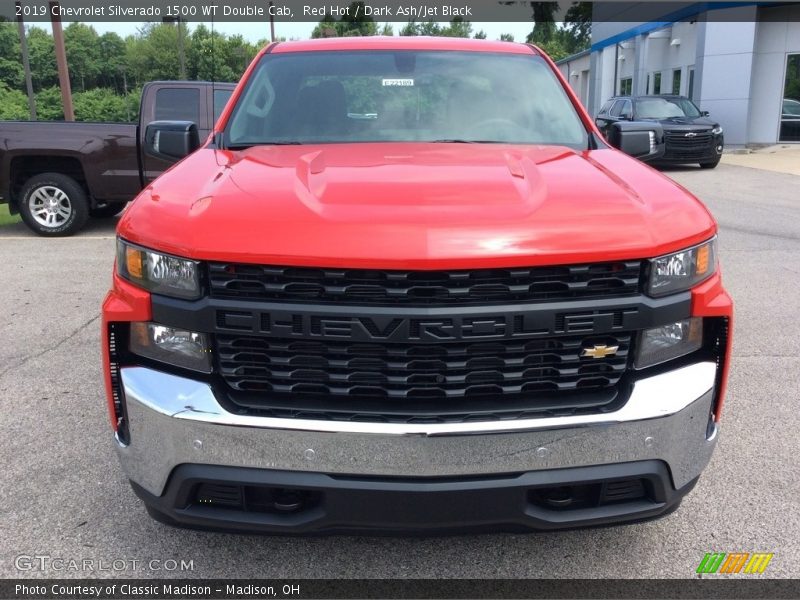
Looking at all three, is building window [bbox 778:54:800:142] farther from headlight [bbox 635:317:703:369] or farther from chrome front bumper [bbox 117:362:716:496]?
chrome front bumper [bbox 117:362:716:496]

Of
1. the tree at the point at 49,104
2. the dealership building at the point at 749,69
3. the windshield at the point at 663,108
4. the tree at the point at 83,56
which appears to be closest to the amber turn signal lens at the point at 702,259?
the windshield at the point at 663,108

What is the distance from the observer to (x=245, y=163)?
111 inches

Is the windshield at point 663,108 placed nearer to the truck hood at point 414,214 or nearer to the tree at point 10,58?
the truck hood at point 414,214

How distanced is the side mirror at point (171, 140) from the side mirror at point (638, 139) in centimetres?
218

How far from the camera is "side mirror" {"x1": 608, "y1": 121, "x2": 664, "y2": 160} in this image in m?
3.77

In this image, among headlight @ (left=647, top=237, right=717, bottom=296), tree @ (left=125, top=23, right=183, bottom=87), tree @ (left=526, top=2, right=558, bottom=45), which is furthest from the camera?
tree @ (left=125, top=23, right=183, bottom=87)

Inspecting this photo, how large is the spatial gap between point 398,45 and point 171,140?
4.22 feet

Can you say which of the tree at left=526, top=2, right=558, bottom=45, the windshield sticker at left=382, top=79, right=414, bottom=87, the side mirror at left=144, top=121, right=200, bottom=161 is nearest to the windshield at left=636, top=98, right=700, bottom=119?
the windshield sticker at left=382, top=79, right=414, bottom=87

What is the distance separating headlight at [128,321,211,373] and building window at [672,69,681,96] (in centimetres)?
2768

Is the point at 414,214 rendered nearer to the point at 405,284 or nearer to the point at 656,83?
the point at 405,284

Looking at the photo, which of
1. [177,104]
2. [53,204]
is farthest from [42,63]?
[53,204]

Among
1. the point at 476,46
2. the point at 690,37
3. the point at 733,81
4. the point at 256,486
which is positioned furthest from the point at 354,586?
the point at 690,37

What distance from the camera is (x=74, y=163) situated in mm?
9117

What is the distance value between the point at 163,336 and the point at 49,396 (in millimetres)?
2351
